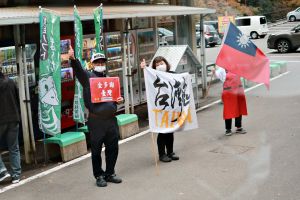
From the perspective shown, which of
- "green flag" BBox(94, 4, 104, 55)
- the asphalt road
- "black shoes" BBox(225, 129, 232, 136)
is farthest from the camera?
"black shoes" BBox(225, 129, 232, 136)

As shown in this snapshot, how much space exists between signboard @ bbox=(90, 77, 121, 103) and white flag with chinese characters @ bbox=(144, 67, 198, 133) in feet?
2.99

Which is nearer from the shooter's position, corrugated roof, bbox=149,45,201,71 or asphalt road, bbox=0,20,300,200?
asphalt road, bbox=0,20,300,200

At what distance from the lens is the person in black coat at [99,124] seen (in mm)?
6867

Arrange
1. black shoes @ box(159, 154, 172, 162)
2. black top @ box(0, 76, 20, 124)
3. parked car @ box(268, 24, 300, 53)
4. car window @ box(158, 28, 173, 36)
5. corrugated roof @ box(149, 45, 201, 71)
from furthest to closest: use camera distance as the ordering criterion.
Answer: parked car @ box(268, 24, 300, 53) < car window @ box(158, 28, 173, 36) < corrugated roof @ box(149, 45, 201, 71) < black shoes @ box(159, 154, 172, 162) < black top @ box(0, 76, 20, 124)

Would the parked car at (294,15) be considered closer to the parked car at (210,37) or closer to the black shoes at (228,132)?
the parked car at (210,37)

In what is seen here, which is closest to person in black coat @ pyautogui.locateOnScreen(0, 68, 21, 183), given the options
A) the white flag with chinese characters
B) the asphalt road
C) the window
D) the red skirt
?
the asphalt road

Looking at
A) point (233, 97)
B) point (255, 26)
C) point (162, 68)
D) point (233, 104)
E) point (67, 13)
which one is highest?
point (67, 13)

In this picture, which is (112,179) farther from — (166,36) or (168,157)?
(166,36)

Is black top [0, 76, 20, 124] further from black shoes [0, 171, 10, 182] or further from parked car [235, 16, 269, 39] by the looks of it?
parked car [235, 16, 269, 39]

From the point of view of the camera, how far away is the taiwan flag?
9.72 m

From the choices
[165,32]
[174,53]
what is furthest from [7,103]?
[165,32]

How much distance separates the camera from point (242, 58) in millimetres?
9883

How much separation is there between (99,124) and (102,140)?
23cm

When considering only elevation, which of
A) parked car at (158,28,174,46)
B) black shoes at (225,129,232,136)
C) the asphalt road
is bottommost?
the asphalt road
